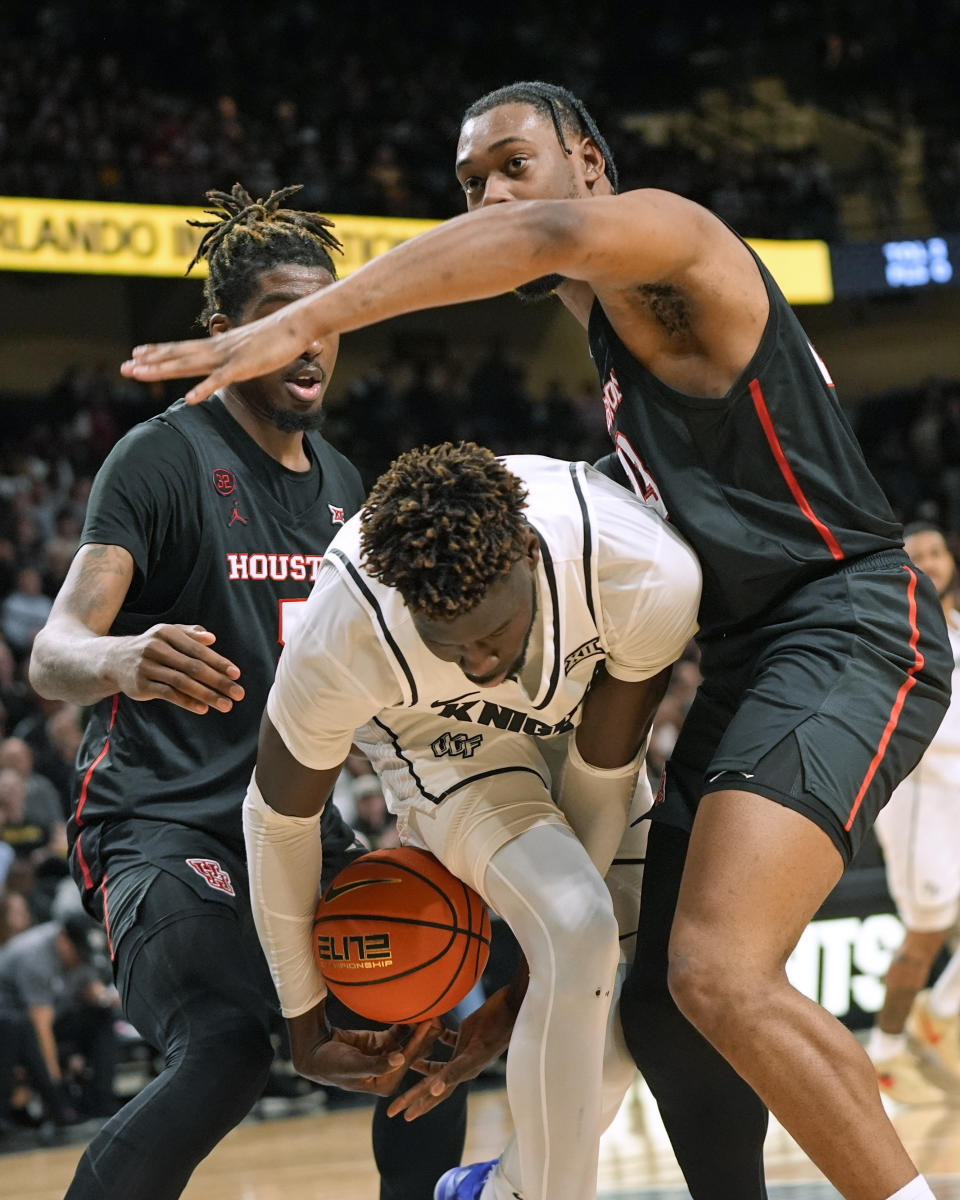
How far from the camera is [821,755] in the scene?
8.48 feet

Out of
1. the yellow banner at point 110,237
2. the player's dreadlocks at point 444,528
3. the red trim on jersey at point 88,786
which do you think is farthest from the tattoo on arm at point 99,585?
the yellow banner at point 110,237

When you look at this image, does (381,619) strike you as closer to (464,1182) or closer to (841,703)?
(841,703)

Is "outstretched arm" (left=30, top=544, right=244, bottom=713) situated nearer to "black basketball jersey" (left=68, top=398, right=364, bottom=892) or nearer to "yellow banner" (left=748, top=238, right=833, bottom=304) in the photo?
"black basketball jersey" (left=68, top=398, right=364, bottom=892)

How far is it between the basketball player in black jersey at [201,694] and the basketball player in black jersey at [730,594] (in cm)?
47

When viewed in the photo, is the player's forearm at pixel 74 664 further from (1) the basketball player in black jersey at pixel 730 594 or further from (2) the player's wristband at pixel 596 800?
(2) the player's wristband at pixel 596 800

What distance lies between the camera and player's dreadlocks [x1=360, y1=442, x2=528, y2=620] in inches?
97.5

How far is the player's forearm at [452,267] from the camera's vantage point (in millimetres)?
2238

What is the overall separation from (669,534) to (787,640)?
0.93ft

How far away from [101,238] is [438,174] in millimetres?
3756

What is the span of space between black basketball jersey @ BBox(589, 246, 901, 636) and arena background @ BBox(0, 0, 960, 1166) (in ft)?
24.6

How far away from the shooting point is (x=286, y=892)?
9.47 ft

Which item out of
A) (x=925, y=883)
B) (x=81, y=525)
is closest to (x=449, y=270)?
(x=925, y=883)

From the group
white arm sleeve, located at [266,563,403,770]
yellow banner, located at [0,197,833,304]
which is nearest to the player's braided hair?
white arm sleeve, located at [266,563,403,770]

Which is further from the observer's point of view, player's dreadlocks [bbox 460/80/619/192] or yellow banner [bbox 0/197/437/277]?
yellow banner [bbox 0/197/437/277]
